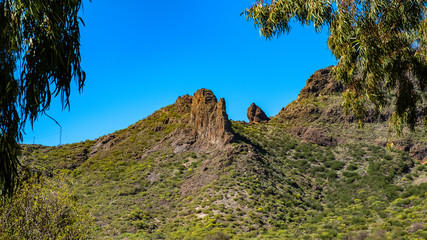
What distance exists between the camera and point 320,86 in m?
82.5

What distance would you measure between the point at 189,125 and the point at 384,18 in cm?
5674

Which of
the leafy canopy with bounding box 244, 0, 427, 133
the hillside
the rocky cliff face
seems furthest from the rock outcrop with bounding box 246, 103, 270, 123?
the leafy canopy with bounding box 244, 0, 427, 133

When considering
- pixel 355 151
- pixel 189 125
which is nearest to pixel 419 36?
pixel 355 151

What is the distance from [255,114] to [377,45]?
2742 inches

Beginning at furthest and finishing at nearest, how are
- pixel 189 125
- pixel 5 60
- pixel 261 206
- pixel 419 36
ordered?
pixel 189 125
pixel 261 206
pixel 419 36
pixel 5 60

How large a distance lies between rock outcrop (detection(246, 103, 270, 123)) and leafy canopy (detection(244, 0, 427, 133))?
66.9 metres

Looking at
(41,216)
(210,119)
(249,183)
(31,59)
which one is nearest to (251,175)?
(249,183)

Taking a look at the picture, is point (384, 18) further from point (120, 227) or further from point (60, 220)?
point (120, 227)

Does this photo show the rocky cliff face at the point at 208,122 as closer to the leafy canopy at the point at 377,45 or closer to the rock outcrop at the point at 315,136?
the rock outcrop at the point at 315,136

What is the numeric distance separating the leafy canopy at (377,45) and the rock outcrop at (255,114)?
66.9 metres

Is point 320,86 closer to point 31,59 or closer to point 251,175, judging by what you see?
point 251,175

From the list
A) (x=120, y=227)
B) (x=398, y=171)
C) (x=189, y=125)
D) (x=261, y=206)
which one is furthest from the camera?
(x=189, y=125)

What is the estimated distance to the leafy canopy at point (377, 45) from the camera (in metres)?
10.7

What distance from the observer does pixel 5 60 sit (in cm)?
609
